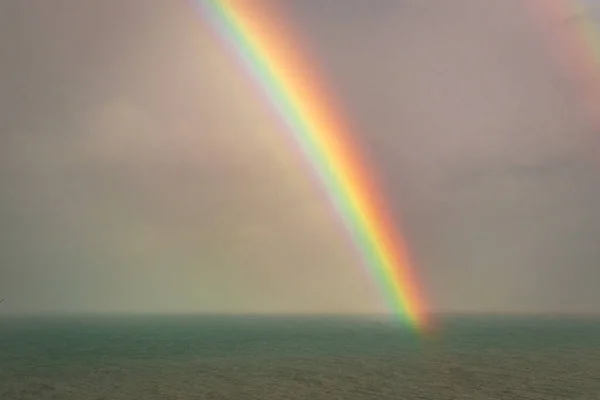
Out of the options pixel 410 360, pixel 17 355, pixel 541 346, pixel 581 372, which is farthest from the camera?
pixel 541 346

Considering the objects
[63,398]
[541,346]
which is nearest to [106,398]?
[63,398]

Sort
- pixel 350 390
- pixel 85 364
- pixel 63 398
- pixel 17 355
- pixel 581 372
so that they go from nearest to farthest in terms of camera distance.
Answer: pixel 63 398, pixel 350 390, pixel 581 372, pixel 85 364, pixel 17 355

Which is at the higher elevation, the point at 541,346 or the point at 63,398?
the point at 541,346

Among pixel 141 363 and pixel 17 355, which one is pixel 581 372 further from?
pixel 17 355

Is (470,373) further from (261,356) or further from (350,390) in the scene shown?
A: (261,356)

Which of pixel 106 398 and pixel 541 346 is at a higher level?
pixel 541 346

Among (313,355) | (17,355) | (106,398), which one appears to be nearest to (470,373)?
(313,355)

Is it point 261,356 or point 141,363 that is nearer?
point 141,363

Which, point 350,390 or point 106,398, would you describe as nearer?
point 106,398

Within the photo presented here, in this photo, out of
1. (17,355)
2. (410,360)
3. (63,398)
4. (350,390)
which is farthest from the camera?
(17,355)
